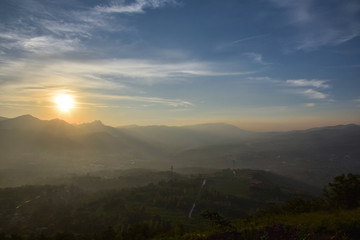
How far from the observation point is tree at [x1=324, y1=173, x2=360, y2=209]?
2802 cm

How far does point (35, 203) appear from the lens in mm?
104938

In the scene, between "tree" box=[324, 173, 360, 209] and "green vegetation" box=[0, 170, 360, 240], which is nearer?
"tree" box=[324, 173, 360, 209]

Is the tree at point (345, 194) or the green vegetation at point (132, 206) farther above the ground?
the tree at point (345, 194)

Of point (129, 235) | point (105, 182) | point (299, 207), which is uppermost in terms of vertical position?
point (299, 207)

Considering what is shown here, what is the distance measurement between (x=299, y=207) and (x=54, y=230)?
81664 mm

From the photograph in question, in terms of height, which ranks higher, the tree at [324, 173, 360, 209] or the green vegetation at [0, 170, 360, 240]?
the tree at [324, 173, 360, 209]

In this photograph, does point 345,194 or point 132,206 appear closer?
point 345,194

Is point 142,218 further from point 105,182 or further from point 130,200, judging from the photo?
point 105,182

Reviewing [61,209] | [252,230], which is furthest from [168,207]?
[252,230]

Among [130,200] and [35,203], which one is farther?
[130,200]

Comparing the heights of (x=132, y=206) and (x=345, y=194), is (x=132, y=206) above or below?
below

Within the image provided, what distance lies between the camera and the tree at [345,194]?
91.9 feet

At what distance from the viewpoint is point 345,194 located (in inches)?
1154

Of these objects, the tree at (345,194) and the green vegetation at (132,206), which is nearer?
the tree at (345,194)
